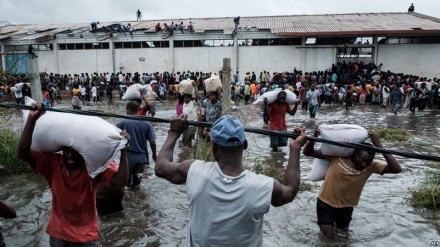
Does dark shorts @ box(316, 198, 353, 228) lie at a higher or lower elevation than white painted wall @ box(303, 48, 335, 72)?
lower

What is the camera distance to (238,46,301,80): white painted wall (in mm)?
24172

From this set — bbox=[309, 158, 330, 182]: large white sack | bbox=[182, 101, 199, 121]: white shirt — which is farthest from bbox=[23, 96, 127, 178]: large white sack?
bbox=[182, 101, 199, 121]: white shirt

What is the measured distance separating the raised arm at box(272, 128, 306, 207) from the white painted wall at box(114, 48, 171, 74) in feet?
80.0

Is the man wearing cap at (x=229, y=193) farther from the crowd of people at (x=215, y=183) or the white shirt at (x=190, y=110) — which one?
the white shirt at (x=190, y=110)

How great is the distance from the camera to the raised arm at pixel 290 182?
203cm

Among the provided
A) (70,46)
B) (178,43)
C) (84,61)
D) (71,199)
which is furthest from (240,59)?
(71,199)

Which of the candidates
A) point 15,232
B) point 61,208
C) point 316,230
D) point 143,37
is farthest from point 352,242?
point 143,37

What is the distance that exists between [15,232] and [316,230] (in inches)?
138

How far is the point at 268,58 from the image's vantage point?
24.5 metres

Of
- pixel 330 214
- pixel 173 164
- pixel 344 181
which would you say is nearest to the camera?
pixel 173 164

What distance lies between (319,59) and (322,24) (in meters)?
2.70

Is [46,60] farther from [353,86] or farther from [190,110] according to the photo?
[190,110]

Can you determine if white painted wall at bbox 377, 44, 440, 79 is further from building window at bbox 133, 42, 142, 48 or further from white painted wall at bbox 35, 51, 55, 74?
white painted wall at bbox 35, 51, 55, 74

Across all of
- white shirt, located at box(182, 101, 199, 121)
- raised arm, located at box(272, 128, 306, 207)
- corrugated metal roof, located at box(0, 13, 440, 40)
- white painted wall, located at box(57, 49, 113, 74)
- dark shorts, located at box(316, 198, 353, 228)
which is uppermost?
corrugated metal roof, located at box(0, 13, 440, 40)
